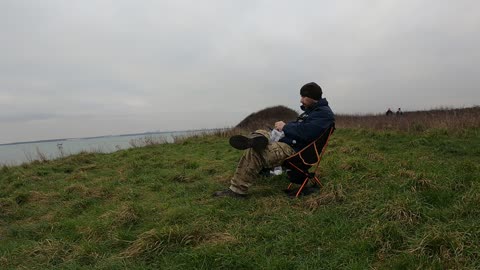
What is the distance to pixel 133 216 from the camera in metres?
4.61

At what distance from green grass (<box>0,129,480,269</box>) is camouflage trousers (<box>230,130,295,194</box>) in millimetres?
276

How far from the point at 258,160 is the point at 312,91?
1235 millimetres

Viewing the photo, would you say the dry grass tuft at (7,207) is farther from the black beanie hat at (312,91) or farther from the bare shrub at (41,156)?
the bare shrub at (41,156)

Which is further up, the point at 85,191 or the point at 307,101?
the point at 307,101

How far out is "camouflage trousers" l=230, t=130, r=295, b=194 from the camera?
4906 mm

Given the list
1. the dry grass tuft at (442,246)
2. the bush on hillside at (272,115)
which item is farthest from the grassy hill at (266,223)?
the bush on hillside at (272,115)

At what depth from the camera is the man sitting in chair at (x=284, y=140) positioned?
484 centimetres

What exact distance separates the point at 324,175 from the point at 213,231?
8.63ft

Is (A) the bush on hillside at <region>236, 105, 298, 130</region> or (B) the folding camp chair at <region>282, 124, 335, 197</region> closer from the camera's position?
(B) the folding camp chair at <region>282, 124, 335, 197</region>

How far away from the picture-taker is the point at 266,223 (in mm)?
4086

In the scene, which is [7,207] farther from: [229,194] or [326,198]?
[326,198]

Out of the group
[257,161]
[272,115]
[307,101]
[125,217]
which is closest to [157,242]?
[125,217]

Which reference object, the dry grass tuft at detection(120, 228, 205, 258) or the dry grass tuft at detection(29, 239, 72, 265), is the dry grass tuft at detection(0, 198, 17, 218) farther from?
the dry grass tuft at detection(120, 228, 205, 258)

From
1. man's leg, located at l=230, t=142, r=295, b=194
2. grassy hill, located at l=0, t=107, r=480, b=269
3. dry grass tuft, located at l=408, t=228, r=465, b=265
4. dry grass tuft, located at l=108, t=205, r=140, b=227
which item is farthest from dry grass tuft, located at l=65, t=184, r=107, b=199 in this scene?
dry grass tuft, located at l=408, t=228, r=465, b=265
